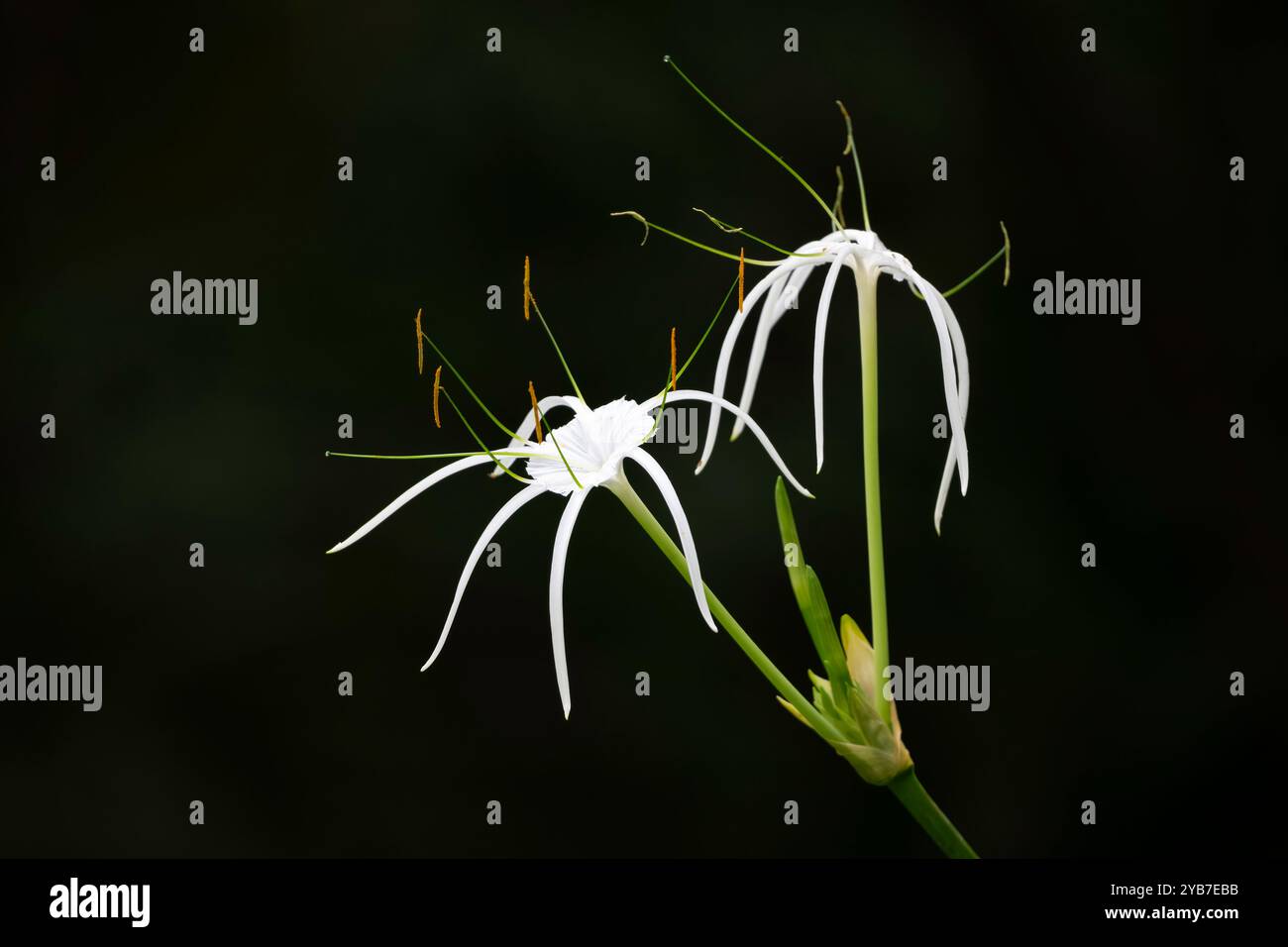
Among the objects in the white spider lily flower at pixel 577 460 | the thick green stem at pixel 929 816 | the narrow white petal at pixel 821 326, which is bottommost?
the thick green stem at pixel 929 816

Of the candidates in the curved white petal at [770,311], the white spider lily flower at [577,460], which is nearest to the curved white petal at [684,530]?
the white spider lily flower at [577,460]

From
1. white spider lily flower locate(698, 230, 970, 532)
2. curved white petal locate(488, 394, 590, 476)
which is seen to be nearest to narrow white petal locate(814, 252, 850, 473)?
white spider lily flower locate(698, 230, 970, 532)

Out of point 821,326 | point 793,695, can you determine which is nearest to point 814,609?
point 793,695

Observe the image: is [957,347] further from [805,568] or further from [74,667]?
[74,667]

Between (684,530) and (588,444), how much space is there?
0.35 feet

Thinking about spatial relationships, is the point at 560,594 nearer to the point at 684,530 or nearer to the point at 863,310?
the point at 684,530

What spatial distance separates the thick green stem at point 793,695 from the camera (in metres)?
0.53

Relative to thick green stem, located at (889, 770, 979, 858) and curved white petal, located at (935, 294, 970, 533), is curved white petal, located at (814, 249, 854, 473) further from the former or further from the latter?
thick green stem, located at (889, 770, 979, 858)

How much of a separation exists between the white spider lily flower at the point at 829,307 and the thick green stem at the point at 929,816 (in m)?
0.13

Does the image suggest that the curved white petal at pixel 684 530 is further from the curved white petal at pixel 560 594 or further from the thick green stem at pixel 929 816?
the thick green stem at pixel 929 816

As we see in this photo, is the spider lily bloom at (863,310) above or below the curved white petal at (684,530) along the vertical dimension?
above

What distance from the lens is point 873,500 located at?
57 cm

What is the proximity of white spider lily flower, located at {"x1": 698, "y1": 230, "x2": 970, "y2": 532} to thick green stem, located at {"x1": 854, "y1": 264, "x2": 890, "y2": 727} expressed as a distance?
0.8 inches

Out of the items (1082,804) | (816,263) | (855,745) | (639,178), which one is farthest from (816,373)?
(1082,804)
